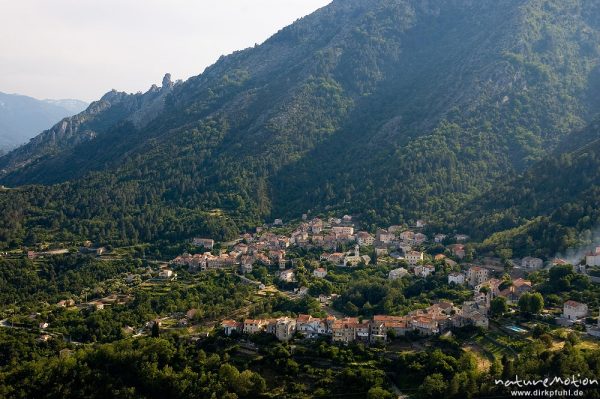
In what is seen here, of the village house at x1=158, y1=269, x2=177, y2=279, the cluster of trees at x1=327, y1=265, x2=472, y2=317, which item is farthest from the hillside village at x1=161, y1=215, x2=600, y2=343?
the village house at x1=158, y1=269, x2=177, y2=279

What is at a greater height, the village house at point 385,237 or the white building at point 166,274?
the white building at point 166,274

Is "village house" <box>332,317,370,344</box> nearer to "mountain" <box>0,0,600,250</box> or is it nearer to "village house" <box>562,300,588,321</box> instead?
"village house" <box>562,300,588,321</box>

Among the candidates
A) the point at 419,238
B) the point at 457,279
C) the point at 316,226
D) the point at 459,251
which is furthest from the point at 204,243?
the point at 457,279

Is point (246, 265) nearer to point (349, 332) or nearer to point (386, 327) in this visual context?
point (349, 332)

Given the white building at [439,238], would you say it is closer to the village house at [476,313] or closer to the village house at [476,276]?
the village house at [476,276]

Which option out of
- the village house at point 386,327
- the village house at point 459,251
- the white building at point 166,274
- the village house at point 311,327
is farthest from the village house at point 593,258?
the white building at point 166,274

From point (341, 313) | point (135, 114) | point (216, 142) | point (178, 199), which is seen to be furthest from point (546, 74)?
point (135, 114)

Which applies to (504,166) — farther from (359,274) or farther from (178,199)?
(178,199)
